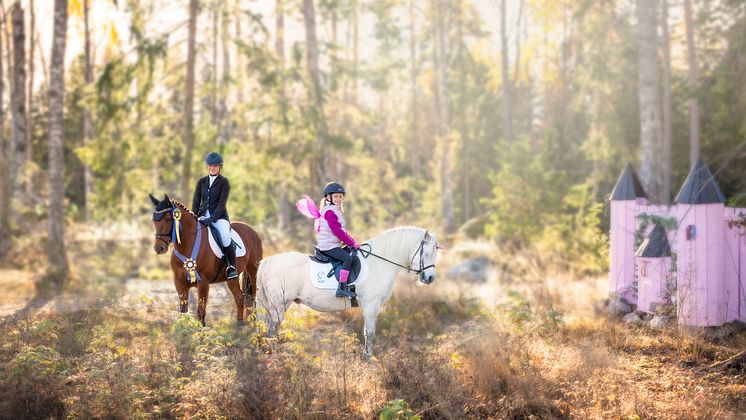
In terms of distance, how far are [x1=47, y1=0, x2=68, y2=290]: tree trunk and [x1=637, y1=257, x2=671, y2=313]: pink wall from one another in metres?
12.7

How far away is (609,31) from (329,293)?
19.6 m

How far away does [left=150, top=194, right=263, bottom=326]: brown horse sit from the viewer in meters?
8.02

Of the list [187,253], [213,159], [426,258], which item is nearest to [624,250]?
[426,258]

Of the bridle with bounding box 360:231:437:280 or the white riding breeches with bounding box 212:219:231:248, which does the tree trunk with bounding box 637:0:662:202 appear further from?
the white riding breeches with bounding box 212:219:231:248

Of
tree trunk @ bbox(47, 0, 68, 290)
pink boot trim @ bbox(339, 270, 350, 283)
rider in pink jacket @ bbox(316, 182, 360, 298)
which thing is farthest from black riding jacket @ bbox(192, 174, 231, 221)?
tree trunk @ bbox(47, 0, 68, 290)

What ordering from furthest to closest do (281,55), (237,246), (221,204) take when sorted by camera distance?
(281,55)
(237,246)
(221,204)

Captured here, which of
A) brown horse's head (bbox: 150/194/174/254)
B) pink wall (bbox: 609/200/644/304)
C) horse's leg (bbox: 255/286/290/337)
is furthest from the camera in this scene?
pink wall (bbox: 609/200/644/304)

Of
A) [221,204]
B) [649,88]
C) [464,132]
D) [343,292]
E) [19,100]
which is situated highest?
[464,132]

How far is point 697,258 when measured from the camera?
9641 mm

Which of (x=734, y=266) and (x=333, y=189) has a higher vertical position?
(x=333, y=189)

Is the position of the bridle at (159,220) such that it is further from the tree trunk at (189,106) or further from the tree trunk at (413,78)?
the tree trunk at (413,78)

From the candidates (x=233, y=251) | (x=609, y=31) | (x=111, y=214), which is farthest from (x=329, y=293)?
(x=609, y=31)

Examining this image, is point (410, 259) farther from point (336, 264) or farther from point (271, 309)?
point (271, 309)

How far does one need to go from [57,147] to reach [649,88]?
15136 mm
